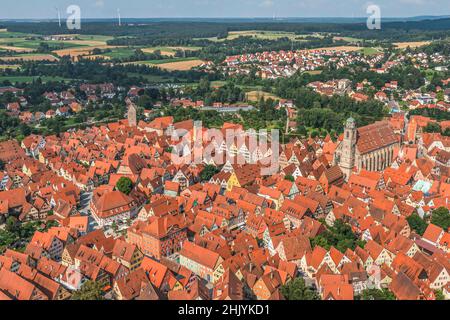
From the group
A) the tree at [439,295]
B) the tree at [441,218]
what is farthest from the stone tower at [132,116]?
the tree at [439,295]

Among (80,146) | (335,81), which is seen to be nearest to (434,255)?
(80,146)

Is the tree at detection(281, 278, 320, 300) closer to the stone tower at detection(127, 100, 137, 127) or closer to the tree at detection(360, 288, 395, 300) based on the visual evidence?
the tree at detection(360, 288, 395, 300)

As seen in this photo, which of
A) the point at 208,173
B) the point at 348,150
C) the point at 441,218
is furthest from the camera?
the point at 208,173

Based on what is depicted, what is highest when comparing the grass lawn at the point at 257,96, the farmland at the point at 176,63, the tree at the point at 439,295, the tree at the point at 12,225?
the farmland at the point at 176,63

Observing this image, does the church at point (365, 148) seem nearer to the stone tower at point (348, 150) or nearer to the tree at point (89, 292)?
the stone tower at point (348, 150)

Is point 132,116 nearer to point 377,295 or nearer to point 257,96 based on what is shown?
point 257,96

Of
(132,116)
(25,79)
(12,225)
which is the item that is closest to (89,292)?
(12,225)

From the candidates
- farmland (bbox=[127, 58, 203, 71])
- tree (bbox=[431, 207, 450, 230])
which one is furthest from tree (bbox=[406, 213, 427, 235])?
farmland (bbox=[127, 58, 203, 71])
